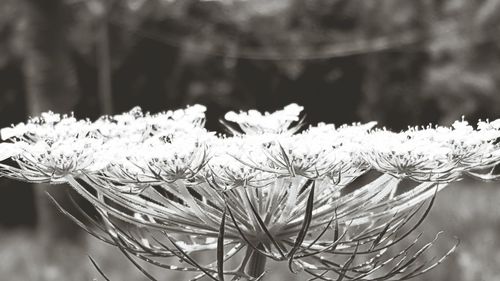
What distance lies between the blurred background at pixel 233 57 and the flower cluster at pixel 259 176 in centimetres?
346

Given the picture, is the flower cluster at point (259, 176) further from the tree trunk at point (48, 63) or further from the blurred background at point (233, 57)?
the blurred background at point (233, 57)

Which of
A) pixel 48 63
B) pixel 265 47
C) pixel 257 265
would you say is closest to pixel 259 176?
pixel 257 265

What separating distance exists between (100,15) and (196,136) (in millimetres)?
3915

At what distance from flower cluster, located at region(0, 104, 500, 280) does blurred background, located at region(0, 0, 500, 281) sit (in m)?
3.46

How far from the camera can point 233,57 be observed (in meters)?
5.81

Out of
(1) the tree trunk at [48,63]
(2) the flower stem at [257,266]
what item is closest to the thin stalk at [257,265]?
(2) the flower stem at [257,266]

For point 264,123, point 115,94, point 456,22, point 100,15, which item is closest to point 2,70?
point 115,94

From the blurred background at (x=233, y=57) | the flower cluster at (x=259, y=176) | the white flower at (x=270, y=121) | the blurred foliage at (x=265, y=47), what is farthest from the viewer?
the blurred foliage at (x=265, y=47)

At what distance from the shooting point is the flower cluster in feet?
2.92

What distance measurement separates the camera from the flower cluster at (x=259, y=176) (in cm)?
89

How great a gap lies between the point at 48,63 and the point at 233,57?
177 cm

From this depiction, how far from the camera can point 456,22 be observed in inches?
238

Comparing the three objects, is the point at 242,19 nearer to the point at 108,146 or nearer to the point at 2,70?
the point at 2,70

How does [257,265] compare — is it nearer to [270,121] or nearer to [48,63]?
[270,121]
